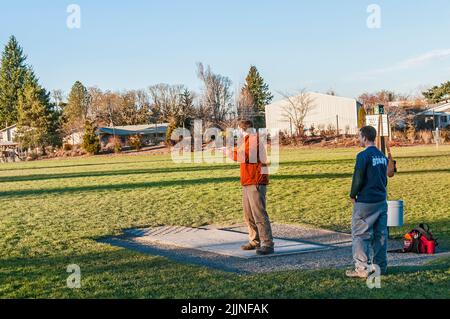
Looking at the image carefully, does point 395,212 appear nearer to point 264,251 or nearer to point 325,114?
point 264,251

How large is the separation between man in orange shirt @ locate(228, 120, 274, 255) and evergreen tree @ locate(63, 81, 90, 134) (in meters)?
72.3

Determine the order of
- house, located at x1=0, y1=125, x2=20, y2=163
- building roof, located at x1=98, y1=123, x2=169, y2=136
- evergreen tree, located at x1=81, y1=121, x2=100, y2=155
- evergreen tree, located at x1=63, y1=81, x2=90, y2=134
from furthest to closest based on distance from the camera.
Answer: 1. evergreen tree, located at x1=63, y1=81, x2=90, y2=134
2. building roof, located at x1=98, y1=123, x2=169, y2=136
3. house, located at x1=0, y1=125, x2=20, y2=163
4. evergreen tree, located at x1=81, y1=121, x2=100, y2=155

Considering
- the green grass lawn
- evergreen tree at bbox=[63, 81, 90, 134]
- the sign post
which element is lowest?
the green grass lawn

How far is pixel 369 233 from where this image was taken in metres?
7.77

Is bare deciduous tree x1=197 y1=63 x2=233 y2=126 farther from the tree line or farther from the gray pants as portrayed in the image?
the gray pants

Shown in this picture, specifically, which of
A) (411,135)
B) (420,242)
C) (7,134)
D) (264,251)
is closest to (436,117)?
(411,135)

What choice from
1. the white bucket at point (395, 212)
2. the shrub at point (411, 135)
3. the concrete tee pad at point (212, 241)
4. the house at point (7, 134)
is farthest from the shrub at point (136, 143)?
the white bucket at point (395, 212)

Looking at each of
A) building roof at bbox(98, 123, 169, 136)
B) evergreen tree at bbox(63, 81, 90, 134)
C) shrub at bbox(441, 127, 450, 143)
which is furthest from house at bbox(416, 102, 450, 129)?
evergreen tree at bbox(63, 81, 90, 134)

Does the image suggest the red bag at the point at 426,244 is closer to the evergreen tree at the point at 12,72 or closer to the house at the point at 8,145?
the house at the point at 8,145

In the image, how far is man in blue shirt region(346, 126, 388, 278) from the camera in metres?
7.69

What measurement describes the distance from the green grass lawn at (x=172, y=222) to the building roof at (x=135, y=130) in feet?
174

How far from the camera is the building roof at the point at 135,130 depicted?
80.9 metres

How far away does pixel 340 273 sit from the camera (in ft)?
26.1
